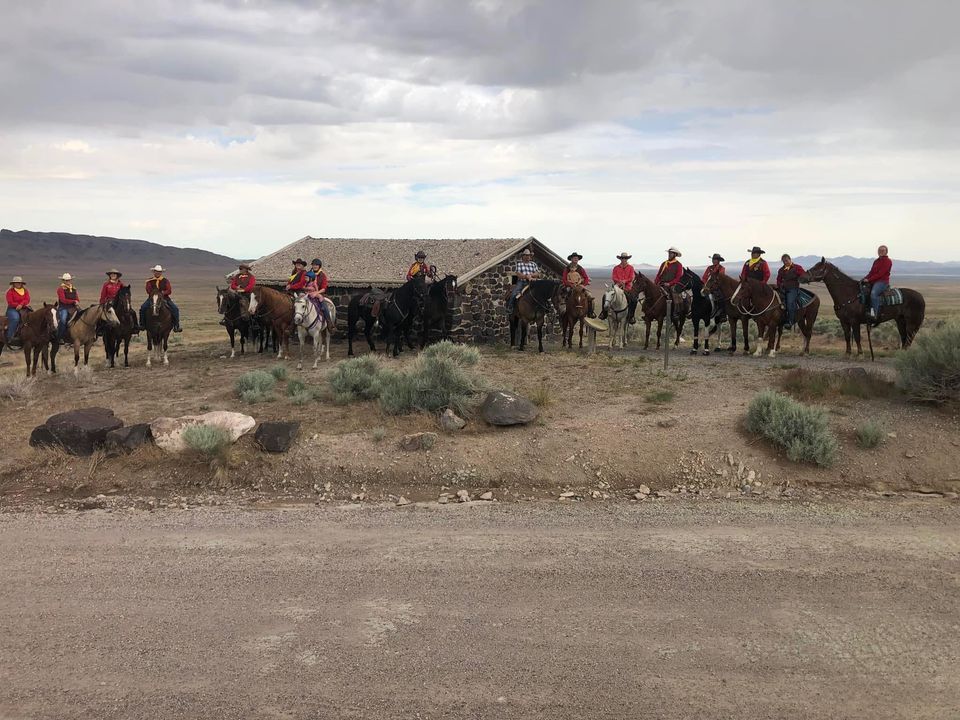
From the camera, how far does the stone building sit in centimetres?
2309

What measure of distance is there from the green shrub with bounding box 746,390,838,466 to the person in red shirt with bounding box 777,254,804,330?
8.20 meters

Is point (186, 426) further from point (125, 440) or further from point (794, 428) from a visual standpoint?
point (794, 428)

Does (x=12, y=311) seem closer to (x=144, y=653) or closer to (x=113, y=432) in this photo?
(x=113, y=432)

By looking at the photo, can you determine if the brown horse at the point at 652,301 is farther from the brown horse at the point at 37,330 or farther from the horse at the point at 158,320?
the brown horse at the point at 37,330

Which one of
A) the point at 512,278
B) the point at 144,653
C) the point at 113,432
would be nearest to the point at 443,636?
the point at 144,653

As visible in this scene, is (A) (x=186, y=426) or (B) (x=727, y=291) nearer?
(A) (x=186, y=426)

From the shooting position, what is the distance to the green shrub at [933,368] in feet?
38.8

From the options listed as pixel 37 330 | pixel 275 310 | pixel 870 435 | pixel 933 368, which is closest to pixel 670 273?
pixel 933 368

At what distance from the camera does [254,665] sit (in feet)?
17.9

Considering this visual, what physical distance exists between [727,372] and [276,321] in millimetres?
11999

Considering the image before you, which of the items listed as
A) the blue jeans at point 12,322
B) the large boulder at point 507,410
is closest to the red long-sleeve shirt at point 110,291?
the blue jeans at point 12,322

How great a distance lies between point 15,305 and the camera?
18.2 meters

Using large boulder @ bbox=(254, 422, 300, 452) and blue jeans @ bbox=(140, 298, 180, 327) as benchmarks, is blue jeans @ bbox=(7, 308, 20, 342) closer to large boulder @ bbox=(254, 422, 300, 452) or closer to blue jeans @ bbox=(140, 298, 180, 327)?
blue jeans @ bbox=(140, 298, 180, 327)

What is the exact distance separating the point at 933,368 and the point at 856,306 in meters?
6.56
